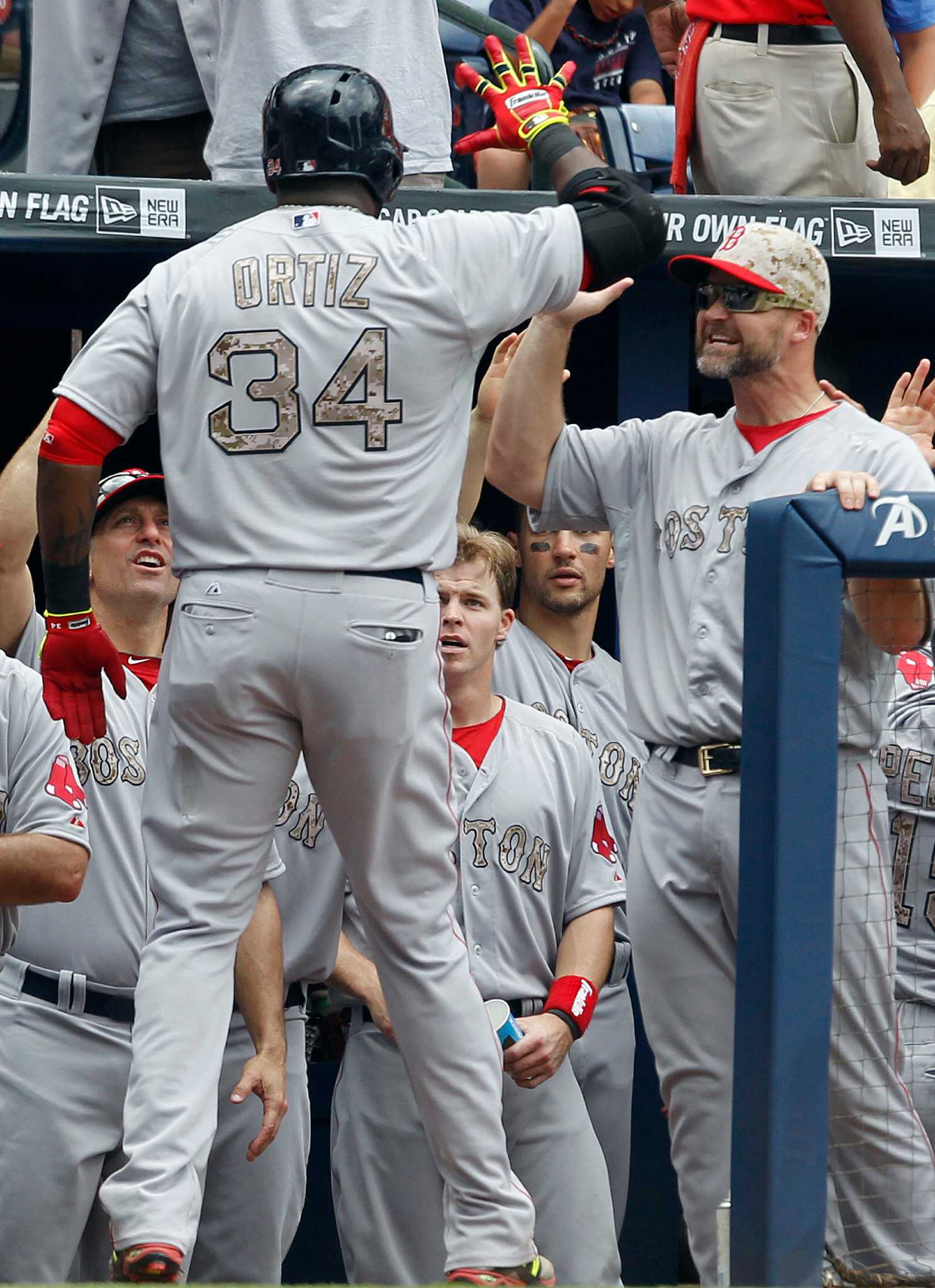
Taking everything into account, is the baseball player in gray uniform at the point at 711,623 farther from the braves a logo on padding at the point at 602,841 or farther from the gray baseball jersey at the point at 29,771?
the gray baseball jersey at the point at 29,771

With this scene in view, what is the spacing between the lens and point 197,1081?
2.98 metres

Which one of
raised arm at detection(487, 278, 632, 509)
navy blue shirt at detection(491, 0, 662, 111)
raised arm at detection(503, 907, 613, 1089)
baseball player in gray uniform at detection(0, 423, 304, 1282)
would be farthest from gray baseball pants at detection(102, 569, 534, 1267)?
navy blue shirt at detection(491, 0, 662, 111)

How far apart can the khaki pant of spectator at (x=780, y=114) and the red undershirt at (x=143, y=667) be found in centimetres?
198

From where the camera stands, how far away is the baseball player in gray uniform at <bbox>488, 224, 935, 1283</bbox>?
131 inches

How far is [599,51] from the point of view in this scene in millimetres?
6418

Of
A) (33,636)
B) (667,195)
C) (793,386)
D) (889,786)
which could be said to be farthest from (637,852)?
(667,195)

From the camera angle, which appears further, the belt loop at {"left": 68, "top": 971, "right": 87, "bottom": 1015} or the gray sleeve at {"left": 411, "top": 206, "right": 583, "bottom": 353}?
the belt loop at {"left": 68, "top": 971, "right": 87, "bottom": 1015}

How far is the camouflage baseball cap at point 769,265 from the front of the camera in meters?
3.85

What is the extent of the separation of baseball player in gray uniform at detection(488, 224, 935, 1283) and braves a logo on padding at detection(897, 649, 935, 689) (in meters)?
0.34

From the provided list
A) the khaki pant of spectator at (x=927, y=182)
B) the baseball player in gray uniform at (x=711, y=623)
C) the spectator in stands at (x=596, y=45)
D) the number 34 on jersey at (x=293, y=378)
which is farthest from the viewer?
the spectator in stands at (x=596, y=45)

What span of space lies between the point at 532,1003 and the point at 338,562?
1.48 meters

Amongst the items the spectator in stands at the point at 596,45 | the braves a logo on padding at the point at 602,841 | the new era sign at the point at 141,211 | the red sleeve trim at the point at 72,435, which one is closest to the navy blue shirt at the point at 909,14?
the spectator in stands at the point at 596,45

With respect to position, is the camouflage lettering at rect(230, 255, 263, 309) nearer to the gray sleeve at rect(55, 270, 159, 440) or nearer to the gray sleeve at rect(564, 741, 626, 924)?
the gray sleeve at rect(55, 270, 159, 440)

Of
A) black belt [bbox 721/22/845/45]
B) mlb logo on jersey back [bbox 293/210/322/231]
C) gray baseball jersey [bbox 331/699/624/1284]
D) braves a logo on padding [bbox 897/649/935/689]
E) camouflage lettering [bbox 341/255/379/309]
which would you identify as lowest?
gray baseball jersey [bbox 331/699/624/1284]
